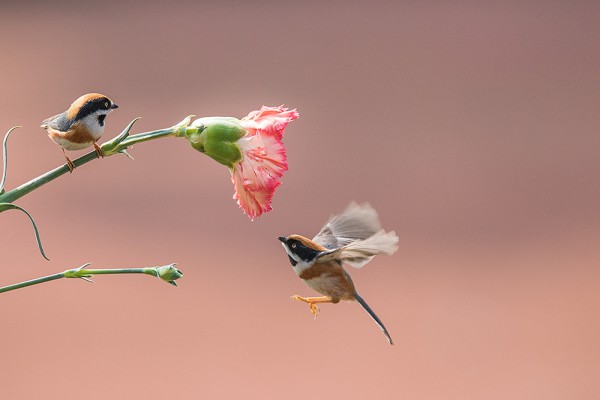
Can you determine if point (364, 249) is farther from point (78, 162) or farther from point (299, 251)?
point (78, 162)

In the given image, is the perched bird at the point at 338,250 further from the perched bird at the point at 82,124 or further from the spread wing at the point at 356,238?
the perched bird at the point at 82,124

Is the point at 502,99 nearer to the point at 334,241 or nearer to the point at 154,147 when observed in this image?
the point at 154,147

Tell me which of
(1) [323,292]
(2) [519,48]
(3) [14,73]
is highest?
(2) [519,48]

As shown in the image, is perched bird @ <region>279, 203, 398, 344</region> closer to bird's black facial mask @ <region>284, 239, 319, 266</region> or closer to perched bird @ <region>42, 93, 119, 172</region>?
bird's black facial mask @ <region>284, 239, 319, 266</region>

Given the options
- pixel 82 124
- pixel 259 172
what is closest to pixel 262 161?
pixel 259 172

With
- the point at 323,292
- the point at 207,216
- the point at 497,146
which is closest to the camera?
the point at 323,292

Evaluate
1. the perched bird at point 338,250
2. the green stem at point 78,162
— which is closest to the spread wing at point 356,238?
A: the perched bird at point 338,250

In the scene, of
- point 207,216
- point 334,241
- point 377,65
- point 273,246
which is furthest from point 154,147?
point 334,241

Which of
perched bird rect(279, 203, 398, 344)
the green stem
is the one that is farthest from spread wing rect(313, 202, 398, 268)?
the green stem
